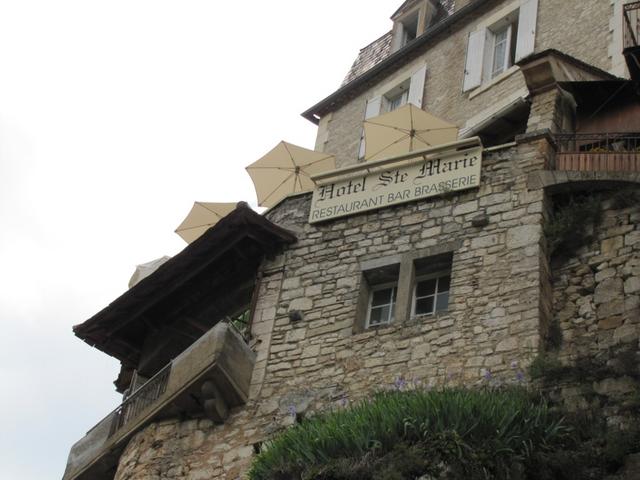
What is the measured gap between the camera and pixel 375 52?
22.9 metres

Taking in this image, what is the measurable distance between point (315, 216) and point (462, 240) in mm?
2435

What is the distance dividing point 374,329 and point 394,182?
220 centimetres

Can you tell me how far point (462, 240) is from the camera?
46.1ft

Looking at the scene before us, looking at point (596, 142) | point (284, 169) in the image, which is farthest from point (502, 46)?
point (596, 142)

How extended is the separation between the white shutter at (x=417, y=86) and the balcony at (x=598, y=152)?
5.97 m

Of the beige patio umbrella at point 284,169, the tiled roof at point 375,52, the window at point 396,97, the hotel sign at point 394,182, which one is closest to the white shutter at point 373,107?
the window at point 396,97

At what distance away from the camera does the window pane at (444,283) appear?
1412 cm

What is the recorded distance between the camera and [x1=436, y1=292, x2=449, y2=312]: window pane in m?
13.9

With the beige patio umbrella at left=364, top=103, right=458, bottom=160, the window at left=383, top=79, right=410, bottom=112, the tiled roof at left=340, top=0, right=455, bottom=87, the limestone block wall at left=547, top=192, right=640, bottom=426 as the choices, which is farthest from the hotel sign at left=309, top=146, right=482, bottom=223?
the tiled roof at left=340, top=0, right=455, bottom=87

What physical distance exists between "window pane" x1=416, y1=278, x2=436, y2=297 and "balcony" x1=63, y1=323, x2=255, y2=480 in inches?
87.7

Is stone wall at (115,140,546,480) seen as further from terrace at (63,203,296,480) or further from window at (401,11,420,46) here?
window at (401,11,420,46)

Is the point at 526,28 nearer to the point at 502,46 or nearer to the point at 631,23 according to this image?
the point at 502,46

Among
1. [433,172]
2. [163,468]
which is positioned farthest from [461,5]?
[163,468]

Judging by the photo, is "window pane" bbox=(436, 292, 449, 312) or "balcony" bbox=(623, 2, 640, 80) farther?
"balcony" bbox=(623, 2, 640, 80)
